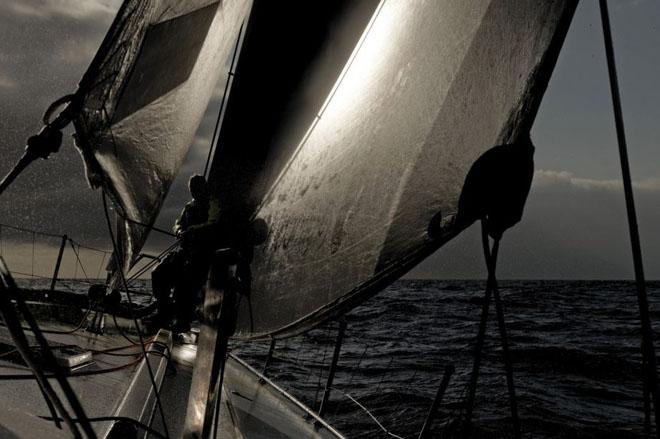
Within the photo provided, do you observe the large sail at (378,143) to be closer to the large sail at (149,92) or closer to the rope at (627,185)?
the rope at (627,185)

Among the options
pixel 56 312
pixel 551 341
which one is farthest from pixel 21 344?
pixel 551 341

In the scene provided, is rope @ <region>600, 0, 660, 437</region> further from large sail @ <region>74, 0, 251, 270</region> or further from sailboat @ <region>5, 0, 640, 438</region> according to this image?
large sail @ <region>74, 0, 251, 270</region>

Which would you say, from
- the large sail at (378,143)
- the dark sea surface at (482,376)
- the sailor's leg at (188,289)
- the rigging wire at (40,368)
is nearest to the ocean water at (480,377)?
the dark sea surface at (482,376)

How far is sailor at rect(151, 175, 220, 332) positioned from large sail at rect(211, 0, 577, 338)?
0.49 feet

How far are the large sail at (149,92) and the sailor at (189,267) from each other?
0.44 m

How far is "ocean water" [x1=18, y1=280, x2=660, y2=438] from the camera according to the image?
406 inches

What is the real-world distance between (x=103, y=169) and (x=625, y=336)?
26.0 meters

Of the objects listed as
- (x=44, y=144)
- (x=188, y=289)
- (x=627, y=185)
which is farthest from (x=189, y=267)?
(x=627, y=185)

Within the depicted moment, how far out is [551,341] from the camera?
21.2 metres

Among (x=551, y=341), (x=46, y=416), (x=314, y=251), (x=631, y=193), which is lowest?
(x=46, y=416)

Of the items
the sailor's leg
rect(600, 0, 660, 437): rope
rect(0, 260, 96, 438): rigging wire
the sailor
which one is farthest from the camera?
the sailor's leg

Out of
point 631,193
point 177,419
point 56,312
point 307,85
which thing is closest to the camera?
point 631,193

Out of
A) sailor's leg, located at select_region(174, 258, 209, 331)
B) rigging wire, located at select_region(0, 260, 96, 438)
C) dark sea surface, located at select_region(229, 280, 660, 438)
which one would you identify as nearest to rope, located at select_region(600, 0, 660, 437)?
rigging wire, located at select_region(0, 260, 96, 438)

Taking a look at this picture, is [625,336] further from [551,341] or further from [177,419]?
[177,419]
